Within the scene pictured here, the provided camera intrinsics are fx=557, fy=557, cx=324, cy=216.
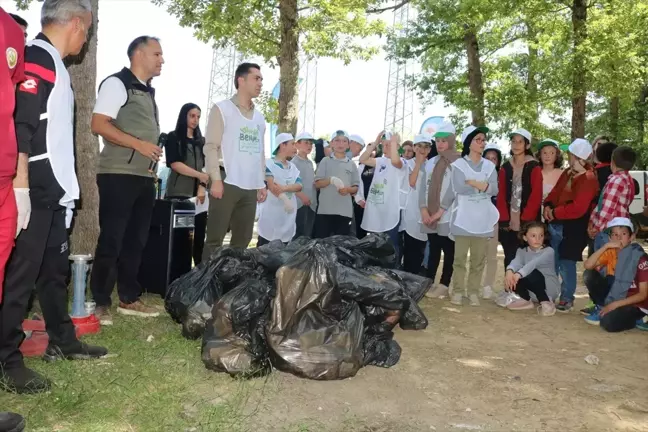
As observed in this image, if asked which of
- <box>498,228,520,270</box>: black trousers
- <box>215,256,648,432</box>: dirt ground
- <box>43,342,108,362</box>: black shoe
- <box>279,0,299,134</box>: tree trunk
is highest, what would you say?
<box>279,0,299,134</box>: tree trunk

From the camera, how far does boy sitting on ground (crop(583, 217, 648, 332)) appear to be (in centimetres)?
503

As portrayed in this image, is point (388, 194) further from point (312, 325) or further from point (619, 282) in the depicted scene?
point (312, 325)

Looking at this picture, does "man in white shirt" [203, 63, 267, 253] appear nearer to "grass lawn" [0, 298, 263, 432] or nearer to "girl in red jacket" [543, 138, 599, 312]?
"grass lawn" [0, 298, 263, 432]

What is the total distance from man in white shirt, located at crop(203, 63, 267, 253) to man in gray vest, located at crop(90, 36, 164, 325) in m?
0.53

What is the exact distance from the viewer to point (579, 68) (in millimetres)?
12648

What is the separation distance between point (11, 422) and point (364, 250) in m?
2.68

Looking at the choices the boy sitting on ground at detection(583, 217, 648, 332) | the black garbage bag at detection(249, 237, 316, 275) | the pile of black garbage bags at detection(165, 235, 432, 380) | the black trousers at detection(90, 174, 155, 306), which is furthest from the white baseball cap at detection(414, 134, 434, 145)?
the black trousers at detection(90, 174, 155, 306)

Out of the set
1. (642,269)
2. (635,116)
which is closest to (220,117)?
(642,269)

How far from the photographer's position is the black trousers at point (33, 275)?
2.94 metres

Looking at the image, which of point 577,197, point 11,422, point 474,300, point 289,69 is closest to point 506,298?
point 474,300

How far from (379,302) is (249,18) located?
1084 centimetres

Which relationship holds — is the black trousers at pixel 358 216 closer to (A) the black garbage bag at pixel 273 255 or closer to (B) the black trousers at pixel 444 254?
(B) the black trousers at pixel 444 254

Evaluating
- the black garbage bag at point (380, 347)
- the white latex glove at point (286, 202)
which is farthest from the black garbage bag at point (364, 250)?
the white latex glove at point (286, 202)

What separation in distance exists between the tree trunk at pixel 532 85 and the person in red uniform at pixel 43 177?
1325cm
